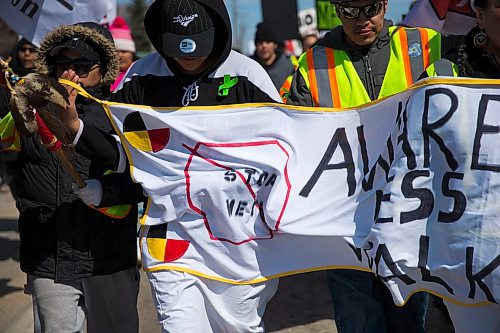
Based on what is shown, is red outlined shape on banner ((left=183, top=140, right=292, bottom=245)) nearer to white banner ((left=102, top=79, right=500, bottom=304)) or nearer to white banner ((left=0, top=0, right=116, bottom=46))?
white banner ((left=102, top=79, right=500, bottom=304))

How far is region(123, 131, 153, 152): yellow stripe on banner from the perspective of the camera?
353 centimetres

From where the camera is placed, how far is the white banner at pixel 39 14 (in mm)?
5836

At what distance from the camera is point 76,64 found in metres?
3.76

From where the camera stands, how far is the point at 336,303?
3799mm

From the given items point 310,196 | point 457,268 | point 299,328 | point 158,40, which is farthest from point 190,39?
point 299,328

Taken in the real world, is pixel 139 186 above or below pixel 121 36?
below

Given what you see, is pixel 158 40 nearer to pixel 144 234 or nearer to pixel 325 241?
pixel 144 234

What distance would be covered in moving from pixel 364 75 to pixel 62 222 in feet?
5.08

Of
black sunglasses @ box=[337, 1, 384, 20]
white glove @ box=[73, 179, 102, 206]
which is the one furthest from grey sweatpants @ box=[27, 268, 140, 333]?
black sunglasses @ box=[337, 1, 384, 20]

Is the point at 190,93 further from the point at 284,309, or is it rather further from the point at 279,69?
the point at 279,69


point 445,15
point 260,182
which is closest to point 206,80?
point 260,182

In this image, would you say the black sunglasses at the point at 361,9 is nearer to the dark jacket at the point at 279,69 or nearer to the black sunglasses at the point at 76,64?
the black sunglasses at the point at 76,64

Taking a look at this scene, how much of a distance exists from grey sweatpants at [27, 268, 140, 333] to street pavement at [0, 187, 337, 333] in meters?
1.43

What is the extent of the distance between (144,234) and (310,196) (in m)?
0.74
